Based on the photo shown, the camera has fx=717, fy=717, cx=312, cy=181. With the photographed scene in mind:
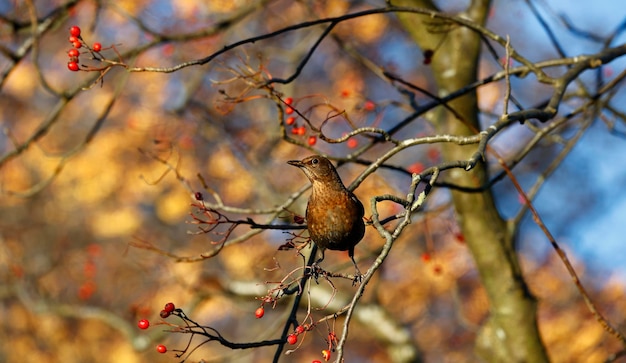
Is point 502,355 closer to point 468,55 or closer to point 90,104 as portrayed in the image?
point 468,55

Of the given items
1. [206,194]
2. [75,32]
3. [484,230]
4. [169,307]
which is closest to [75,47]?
[75,32]

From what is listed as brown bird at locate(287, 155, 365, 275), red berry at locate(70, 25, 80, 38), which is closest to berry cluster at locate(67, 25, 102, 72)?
red berry at locate(70, 25, 80, 38)

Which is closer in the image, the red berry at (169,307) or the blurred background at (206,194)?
the red berry at (169,307)

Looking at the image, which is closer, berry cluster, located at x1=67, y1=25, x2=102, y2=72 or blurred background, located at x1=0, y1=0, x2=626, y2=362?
berry cluster, located at x1=67, y1=25, x2=102, y2=72

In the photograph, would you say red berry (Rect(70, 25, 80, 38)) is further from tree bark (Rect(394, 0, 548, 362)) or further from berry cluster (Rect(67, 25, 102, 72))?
tree bark (Rect(394, 0, 548, 362))

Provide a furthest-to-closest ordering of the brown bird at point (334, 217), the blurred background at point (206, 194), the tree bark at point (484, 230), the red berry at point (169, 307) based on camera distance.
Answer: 1. the blurred background at point (206, 194)
2. the tree bark at point (484, 230)
3. the brown bird at point (334, 217)
4. the red berry at point (169, 307)

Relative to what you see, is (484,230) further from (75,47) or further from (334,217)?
(75,47)

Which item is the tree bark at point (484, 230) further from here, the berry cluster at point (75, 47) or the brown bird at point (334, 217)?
the berry cluster at point (75, 47)

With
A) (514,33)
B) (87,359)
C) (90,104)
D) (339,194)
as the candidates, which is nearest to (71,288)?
(87,359)

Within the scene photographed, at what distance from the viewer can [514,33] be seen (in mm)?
16234

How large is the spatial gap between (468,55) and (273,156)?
3.37 metres

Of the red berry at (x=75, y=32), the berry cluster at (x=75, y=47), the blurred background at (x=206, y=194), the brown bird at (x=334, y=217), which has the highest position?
the blurred background at (x=206, y=194)

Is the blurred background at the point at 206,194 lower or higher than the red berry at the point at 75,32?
higher

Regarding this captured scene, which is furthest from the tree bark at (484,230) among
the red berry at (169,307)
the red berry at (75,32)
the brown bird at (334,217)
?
the red berry at (169,307)
